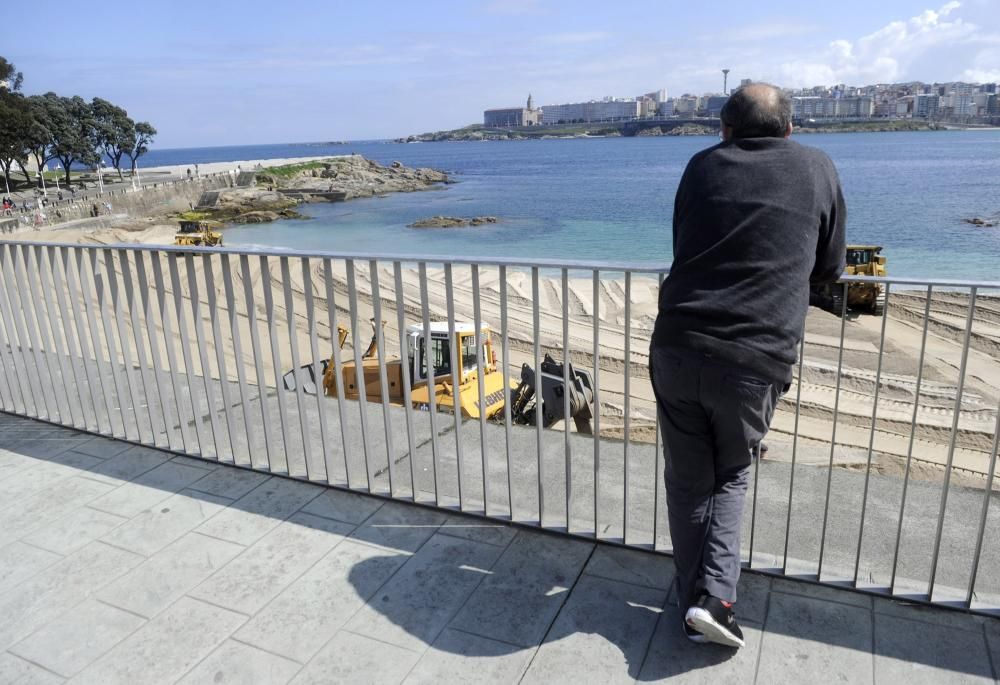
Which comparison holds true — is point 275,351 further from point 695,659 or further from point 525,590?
point 695,659

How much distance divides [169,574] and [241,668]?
29.7 inches

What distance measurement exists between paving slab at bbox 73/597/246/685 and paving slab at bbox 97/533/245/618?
9 cm

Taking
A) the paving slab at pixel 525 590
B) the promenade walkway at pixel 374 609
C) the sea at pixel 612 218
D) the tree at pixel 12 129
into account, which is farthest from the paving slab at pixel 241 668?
the tree at pixel 12 129

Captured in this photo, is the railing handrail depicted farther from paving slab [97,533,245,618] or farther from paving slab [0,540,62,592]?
paving slab [0,540,62,592]

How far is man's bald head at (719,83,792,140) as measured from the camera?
2236mm

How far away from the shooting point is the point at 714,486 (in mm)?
2457

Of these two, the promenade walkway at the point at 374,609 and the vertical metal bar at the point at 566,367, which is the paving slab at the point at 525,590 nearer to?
the promenade walkway at the point at 374,609

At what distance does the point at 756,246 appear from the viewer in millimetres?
2156

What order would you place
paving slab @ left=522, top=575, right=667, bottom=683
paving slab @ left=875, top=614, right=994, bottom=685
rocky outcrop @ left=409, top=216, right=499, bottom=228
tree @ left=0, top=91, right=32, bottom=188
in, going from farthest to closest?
rocky outcrop @ left=409, top=216, right=499, bottom=228 < tree @ left=0, top=91, right=32, bottom=188 < paving slab @ left=522, top=575, right=667, bottom=683 < paving slab @ left=875, top=614, right=994, bottom=685

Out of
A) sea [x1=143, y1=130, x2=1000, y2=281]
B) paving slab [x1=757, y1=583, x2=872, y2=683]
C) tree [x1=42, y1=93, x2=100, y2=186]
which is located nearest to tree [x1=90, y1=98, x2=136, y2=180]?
tree [x1=42, y1=93, x2=100, y2=186]

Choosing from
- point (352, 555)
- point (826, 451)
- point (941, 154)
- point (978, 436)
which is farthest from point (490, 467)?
point (941, 154)

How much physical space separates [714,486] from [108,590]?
2393mm

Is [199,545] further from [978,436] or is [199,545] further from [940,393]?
[940,393]

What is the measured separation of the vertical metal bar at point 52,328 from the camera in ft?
14.0
